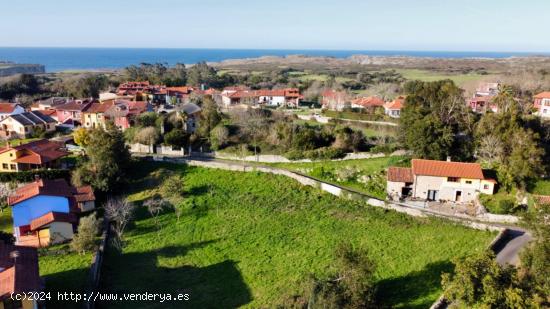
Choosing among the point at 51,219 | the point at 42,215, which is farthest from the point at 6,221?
the point at 51,219

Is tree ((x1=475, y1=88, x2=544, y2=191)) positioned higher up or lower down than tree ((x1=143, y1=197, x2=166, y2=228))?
higher up

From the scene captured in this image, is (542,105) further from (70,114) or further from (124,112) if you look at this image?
(70,114)

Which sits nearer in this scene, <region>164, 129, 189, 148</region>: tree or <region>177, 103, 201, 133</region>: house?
<region>164, 129, 189, 148</region>: tree

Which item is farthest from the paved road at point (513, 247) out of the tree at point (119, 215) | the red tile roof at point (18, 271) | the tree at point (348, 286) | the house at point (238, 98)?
the house at point (238, 98)

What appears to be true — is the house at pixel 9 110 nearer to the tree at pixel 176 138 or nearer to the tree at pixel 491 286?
the tree at pixel 176 138

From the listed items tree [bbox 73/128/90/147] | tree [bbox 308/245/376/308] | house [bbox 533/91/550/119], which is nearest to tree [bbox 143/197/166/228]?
tree [bbox 73/128/90/147]

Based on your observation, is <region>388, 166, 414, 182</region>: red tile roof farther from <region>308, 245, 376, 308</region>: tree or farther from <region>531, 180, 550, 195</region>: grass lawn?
<region>308, 245, 376, 308</region>: tree
